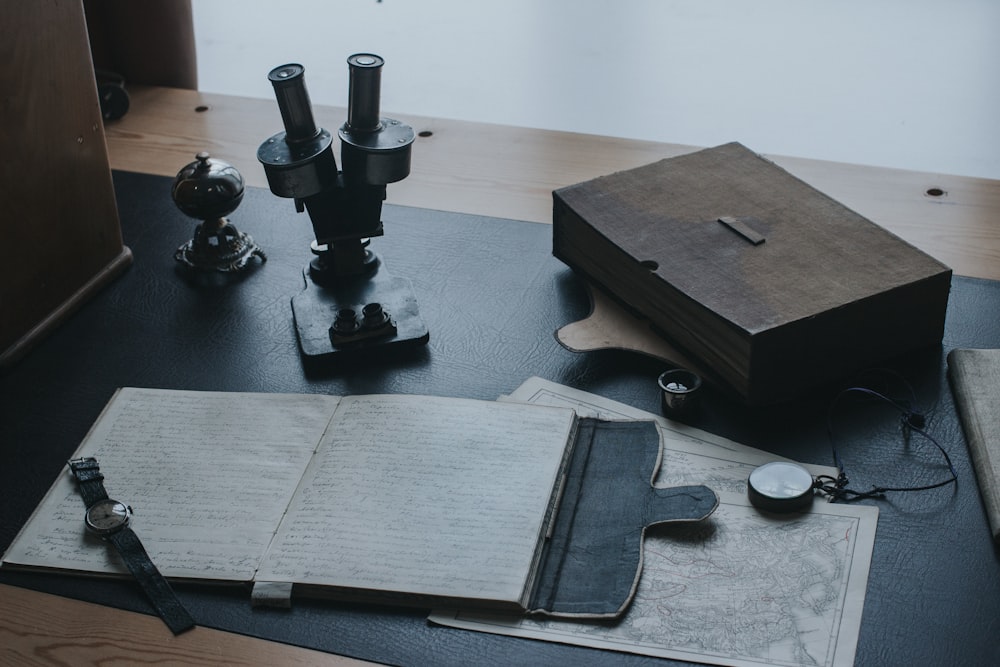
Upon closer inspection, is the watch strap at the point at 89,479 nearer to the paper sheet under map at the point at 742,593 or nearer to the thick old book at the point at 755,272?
the paper sheet under map at the point at 742,593

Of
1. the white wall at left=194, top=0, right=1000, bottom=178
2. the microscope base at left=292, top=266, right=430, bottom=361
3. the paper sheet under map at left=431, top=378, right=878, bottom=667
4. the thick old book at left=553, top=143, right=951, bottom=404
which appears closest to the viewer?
the paper sheet under map at left=431, top=378, right=878, bottom=667

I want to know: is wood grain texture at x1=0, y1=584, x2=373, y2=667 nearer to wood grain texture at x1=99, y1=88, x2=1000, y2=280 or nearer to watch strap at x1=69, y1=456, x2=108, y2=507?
watch strap at x1=69, y1=456, x2=108, y2=507

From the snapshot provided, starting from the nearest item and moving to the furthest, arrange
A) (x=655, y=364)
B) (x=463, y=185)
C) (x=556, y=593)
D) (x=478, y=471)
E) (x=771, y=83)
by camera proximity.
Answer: (x=556, y=593) < (x=478, y=471) < (x=655, y=364) < (x=463, y=185) < (x=771, y=83)

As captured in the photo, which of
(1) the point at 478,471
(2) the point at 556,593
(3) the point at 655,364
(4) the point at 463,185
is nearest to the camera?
(2) the point at 556,593

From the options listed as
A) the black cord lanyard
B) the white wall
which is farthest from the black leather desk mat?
the white wall

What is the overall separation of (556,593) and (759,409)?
0.32 meters

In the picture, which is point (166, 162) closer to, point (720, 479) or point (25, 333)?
point (25, 333)

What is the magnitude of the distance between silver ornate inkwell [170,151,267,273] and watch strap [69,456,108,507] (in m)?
0.38

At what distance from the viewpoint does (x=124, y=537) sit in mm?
953

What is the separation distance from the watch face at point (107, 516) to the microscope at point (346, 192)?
261 mm

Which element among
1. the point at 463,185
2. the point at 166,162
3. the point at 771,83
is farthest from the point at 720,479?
the point at 771,83

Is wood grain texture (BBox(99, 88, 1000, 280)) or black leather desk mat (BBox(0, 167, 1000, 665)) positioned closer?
black leather desk mat (BBox(0, 167, 1000, 665))

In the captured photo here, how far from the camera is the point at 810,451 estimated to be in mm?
1035

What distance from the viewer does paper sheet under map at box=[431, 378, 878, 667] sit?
0.84 metres
